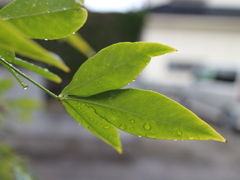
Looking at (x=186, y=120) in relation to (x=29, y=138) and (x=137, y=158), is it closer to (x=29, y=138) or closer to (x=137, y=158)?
(x=137, y=158)

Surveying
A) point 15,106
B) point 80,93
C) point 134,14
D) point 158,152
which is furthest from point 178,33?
point 80,93

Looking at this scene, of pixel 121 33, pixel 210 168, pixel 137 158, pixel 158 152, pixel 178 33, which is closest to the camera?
pixel 210 168

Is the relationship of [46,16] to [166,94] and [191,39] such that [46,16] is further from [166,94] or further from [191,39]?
[191,39]

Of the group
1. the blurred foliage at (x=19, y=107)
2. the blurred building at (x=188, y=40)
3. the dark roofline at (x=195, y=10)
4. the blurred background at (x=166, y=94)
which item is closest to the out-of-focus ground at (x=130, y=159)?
the blurred background at (x=166, y=94)

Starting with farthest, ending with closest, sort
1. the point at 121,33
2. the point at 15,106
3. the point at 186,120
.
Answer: the point at 121,33
the point at 15,106
the point at 186,120

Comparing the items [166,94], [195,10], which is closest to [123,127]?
[166,94]

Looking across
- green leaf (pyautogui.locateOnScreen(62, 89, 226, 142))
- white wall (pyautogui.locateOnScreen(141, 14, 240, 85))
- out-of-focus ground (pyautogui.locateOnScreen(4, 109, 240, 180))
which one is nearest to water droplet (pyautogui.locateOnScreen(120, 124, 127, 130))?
green leaf (pyautogui.locateOnScreen(62, 89, 226, 142))

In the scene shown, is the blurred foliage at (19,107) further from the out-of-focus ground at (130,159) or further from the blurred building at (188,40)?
the blurred building at (188,40)
